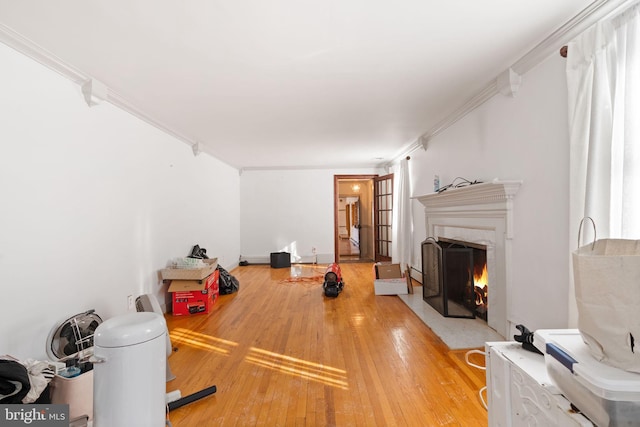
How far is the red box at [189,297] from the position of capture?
11.9 ft

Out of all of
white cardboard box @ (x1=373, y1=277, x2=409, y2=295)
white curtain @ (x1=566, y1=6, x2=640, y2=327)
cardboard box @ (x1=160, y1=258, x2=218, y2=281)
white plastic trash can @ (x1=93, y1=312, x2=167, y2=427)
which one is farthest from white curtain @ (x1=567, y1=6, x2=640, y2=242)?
cardboard box @ (x1=160, y1=258, x2=218, y2=281)

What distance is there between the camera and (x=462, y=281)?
11.2ft

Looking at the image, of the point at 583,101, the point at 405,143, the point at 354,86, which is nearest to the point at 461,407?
the point at 583,101

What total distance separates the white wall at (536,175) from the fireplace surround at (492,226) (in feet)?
0.23

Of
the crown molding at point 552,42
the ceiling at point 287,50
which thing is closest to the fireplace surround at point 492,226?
the crown molding at point 552,42

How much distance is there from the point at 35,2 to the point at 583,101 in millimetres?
3087

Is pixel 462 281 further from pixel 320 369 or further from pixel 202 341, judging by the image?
pixel 202 341

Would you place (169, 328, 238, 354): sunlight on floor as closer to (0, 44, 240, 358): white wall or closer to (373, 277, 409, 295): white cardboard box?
(0, 44, 240, 358): white wall

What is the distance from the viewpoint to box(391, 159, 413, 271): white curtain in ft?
17.9

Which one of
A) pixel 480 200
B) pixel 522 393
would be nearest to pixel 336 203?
pixel 480 200

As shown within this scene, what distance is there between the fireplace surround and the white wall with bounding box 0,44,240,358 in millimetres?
3493

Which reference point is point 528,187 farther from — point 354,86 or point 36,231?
point 36,231

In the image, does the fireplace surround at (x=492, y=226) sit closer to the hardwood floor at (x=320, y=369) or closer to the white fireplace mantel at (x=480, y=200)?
the white fireplace mantel at (x=480, y=200)

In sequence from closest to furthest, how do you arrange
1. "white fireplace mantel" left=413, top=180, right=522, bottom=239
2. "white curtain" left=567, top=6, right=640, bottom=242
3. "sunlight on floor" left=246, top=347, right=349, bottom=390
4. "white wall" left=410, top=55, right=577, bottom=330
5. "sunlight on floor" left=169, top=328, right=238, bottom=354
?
1. "white curtain" left=567, top=6, right=640, bottom=242
2. "white wall" left=410, top=55, right=577, bottom=330
3. "sunlight on floor" left=246, top=347, right=349, bottom=390
4. "white fireplace mantel" left=413, top=180, right=522, bottom=239
5. "sunlight on floor" left=169, top=328, right=238, bottom=354
